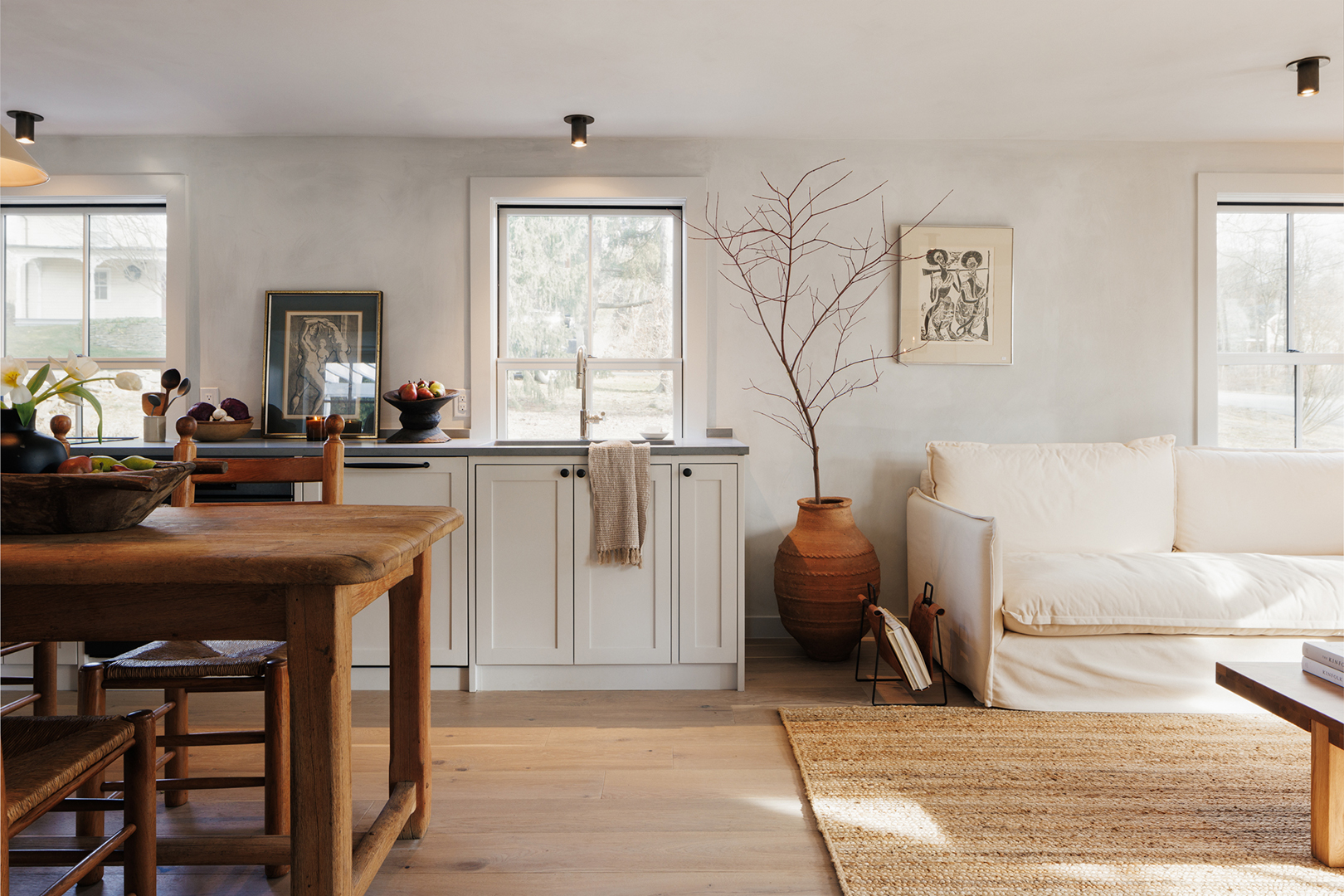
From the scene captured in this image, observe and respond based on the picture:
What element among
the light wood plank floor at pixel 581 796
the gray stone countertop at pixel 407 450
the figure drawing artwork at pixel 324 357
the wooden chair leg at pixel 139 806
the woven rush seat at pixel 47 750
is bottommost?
the light wood plank floor at pixel 581 796

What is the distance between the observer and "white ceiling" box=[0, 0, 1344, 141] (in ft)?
7.78

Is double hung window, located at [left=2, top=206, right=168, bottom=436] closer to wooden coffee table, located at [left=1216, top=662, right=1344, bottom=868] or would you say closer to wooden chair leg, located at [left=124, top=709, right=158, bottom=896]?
wooden chair leg, located at [left=124, top=709, right=158, bottom=896]

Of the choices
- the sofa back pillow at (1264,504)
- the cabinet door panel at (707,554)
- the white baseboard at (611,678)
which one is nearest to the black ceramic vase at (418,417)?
the white baseboard at (611,678)

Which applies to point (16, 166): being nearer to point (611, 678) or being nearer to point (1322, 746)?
point (611, 678)

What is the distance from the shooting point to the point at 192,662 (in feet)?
5.59

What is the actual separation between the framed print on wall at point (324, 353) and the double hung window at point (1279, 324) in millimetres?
3999

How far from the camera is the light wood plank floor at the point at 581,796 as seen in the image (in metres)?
1.72

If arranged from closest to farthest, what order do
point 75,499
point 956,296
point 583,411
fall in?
point 75,499
point 583,411
point 956,296

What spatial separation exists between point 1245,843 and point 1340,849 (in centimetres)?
18

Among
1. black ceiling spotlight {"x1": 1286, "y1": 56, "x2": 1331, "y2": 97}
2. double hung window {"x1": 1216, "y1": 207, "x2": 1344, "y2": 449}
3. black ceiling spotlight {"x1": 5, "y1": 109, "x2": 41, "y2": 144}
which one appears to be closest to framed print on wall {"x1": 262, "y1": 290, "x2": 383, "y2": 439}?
black ceiling spotlight {"x1": 5, "y1": 109, "x2": 41, "y2": 144}

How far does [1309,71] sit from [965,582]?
2166 millimetres

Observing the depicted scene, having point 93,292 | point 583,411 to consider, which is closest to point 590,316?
point 583,411

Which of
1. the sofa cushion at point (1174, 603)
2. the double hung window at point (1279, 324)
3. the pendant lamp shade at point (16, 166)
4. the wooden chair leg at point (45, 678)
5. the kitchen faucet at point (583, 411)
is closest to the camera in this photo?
the pendant lamp shade at point (16, 166)

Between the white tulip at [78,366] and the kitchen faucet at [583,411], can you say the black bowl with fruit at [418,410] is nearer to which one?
the kitchen faucet at [583,411]
